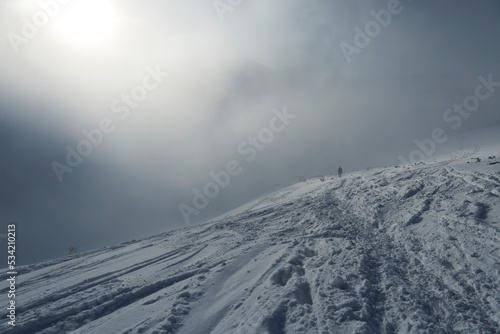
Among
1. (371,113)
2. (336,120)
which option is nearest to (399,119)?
(371,113)

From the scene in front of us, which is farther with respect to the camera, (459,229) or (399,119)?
(399,119)

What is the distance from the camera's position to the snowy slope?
5879 millimetres

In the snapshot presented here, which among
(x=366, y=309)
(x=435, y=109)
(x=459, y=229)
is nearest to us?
(x=366, y=309)

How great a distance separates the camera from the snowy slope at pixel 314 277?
588 centimetres

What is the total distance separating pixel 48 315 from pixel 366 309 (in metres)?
8.13

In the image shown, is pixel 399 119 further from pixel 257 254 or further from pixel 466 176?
pixel 257 254

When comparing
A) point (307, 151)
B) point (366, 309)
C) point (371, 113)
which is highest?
point (371, 113)

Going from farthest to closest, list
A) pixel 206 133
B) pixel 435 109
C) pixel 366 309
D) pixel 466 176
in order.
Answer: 1. pixel 435 109
2. pixel 206 133
3. pixel 466 176
4. pixel 366 309

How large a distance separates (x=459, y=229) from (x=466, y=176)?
511 centimetres

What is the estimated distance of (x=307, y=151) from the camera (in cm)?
7006

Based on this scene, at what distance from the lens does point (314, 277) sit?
749cm

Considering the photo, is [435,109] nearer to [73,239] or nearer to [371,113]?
[371,113]

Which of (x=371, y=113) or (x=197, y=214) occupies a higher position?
(x=371, y=113)

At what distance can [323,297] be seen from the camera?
6.56 m
